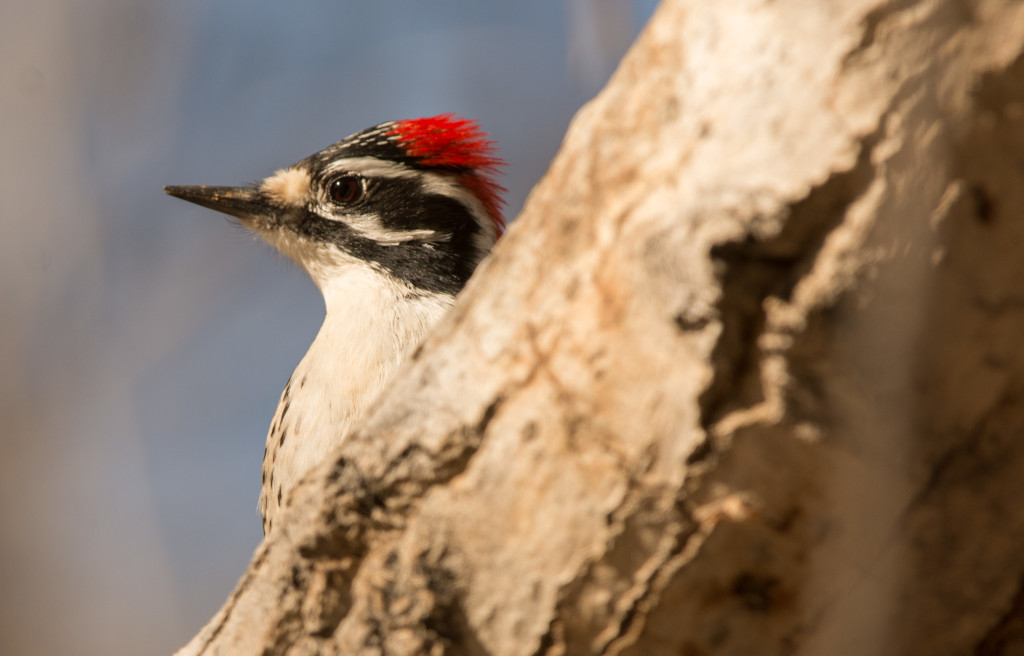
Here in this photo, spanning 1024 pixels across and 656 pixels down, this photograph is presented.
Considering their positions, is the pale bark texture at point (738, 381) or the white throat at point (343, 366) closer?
the pale bark texture at point (738, 381)

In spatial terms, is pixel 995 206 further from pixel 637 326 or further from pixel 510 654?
pixel 510 654

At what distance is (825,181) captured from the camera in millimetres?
1426

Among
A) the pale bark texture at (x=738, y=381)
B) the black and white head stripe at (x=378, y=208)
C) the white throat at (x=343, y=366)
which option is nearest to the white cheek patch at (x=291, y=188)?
the black and white head stripe at (x=378, y=208)

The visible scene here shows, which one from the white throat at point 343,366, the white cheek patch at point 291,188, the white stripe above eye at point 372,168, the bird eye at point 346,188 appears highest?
the white stripe above eye at point 372,168

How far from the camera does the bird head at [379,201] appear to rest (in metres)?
4.14

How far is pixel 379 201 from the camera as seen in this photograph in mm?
4180

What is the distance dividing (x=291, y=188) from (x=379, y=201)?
0.39 m

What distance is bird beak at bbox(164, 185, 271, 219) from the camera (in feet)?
13.9

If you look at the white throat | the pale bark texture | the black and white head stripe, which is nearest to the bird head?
the black and white head stripe

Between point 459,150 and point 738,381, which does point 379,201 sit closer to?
point 459,150

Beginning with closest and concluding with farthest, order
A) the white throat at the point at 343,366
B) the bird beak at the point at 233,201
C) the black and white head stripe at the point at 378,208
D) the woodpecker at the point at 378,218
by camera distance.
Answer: the white throat at the point at 343,366 < the woodpecker at the point at 378,218 < the black and white head stripe at the point at 378,208 < the bird beak at the point at 233,201

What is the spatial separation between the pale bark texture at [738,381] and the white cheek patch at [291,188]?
8.05 ft

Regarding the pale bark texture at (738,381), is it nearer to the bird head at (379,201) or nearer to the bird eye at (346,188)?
the bird head at (379,201)

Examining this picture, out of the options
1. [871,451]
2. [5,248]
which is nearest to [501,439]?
[871,451]
